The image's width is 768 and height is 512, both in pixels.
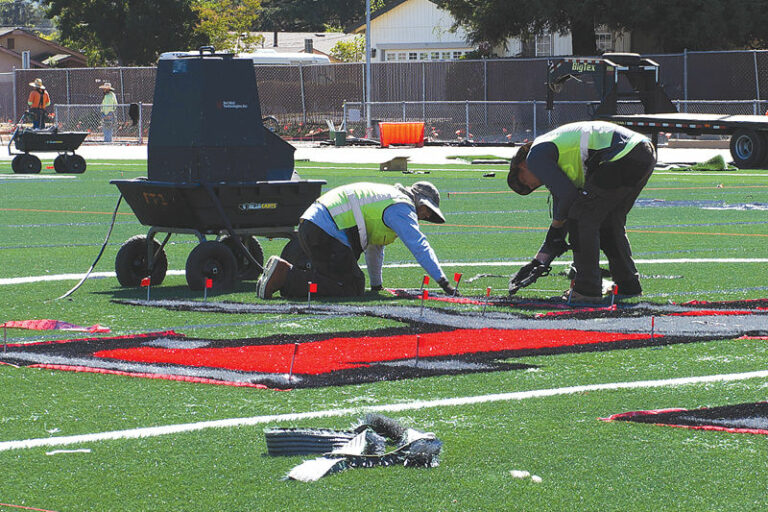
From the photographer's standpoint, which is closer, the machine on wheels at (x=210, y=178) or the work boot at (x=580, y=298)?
the work boot at (x=580, y=298)

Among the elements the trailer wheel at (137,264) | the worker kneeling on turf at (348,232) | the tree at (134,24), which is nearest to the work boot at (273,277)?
the worker kneeling on turf at (348,232)

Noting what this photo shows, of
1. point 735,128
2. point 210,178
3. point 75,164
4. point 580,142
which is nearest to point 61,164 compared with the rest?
point 75,164

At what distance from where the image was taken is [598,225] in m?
11.0

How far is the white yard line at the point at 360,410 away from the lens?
6426 millimetres

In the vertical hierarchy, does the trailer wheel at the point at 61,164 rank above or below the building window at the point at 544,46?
below

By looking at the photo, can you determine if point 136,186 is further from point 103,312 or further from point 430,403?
point 430,403

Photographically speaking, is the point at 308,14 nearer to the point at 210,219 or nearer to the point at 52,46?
the point at 52,46

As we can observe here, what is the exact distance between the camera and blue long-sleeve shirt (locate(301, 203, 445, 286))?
10562 mm

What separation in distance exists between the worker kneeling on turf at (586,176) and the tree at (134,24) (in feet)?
213

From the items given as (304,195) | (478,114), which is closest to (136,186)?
(304,195)

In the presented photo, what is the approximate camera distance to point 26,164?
30156mm

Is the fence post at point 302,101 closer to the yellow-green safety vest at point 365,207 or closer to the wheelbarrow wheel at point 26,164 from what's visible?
the wheelbarrow wheel at point 26,164

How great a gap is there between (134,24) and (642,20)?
34508 mm

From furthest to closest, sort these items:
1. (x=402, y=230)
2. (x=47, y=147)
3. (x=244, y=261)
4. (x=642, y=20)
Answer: (x=642, y=20)
(x=47, y=147)
(x=244, y=261)
(x=402, y=230)
